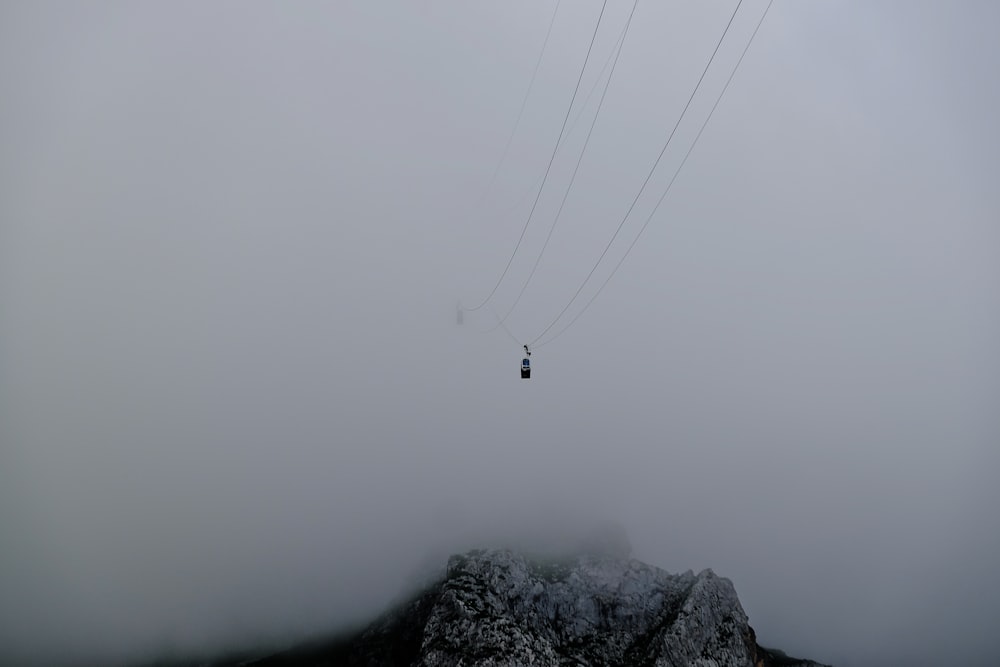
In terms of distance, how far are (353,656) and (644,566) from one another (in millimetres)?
19222

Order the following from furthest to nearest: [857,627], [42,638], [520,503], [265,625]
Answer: [857,627]
[520,503]
[42,638]
[265,625]

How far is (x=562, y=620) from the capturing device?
90.0 feet

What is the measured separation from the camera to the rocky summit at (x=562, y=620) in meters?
24.0

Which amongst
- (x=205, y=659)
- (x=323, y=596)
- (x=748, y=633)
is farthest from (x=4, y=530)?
(x=748, y=633)

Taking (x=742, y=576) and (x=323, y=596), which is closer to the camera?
(x=323, y=596)

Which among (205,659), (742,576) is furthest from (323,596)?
(742,576)

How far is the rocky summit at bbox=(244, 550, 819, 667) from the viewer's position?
24.0 m

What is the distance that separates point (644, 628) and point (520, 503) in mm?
21959

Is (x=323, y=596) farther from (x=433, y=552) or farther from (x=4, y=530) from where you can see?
(x=4, y=530)

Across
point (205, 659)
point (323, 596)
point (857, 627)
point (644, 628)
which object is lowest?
point (857, 627)

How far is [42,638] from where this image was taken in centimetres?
4184

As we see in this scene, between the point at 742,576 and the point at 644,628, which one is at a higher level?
the point at 644,628

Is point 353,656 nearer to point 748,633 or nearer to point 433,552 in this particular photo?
point 433,552

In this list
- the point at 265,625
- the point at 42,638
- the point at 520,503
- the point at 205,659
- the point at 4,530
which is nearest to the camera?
the point at 205,659
